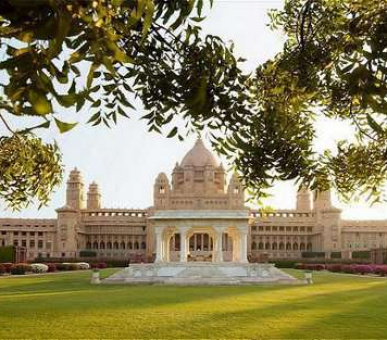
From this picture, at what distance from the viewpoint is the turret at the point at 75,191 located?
3698 inches

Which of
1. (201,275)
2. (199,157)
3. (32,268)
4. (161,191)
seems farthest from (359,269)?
(199,157)

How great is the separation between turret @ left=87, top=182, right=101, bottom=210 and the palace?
1104mm

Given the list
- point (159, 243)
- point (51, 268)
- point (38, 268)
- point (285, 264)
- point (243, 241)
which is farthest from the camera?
point (285, 264)

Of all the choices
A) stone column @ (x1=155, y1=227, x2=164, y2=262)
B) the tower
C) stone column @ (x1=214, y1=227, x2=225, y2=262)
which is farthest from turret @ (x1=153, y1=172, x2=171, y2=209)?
stone column @ (x1=214, y1=227, x2=225, y2=262)

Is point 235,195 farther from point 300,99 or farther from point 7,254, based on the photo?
point 300,99

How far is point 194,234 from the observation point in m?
85.5

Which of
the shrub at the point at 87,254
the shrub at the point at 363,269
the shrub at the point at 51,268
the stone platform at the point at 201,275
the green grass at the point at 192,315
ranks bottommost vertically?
the shrub at the point at 87,254

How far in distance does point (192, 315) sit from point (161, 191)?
250 feet

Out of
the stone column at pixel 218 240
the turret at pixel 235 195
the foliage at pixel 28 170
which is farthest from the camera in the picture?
the turret at pixel 235 195

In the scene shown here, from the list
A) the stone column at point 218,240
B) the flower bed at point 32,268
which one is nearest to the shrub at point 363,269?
the stone column at point 218,240

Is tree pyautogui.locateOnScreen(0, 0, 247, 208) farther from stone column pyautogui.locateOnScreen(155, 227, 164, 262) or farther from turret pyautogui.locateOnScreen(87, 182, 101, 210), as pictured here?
turret pyautogui.locateOnScreen(87, 182, 101, 210)

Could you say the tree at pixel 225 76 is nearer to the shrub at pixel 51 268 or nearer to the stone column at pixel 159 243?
the stone column at pixel 159 243

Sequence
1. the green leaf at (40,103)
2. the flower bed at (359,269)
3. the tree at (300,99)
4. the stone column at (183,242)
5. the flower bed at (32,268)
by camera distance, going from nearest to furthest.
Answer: the green leaf at (40,103) < the tree at (300,99) < the flower bed at (359,269) < the flower bed at (32,268) < the stone column at (183,242)

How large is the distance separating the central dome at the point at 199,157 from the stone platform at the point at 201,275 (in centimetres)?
5724
